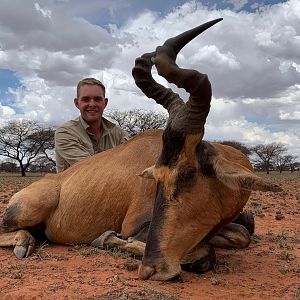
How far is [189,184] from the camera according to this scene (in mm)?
4590

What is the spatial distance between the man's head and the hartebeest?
4.31 feet

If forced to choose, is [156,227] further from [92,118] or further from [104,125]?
[104,125]

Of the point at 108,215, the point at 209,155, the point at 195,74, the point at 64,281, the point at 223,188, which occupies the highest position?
the point at 195,74

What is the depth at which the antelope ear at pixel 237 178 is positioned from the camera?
420 centimetres

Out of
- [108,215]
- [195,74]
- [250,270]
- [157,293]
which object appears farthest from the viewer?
[108,215]

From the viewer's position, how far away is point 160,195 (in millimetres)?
4613

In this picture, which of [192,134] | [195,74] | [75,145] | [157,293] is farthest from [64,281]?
[75,145]

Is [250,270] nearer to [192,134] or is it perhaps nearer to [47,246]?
[192,134]

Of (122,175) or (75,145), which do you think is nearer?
(122,175)

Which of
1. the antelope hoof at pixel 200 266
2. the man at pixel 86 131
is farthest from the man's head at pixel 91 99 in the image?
the antelope hoof at pixel 200 266

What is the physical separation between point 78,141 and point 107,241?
7.79ft

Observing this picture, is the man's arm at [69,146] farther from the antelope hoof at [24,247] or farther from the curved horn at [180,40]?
the curved horn at [180,40]

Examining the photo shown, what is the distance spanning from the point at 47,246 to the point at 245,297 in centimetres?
309

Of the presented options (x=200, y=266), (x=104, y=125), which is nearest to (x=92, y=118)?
(x=104, y=125)
